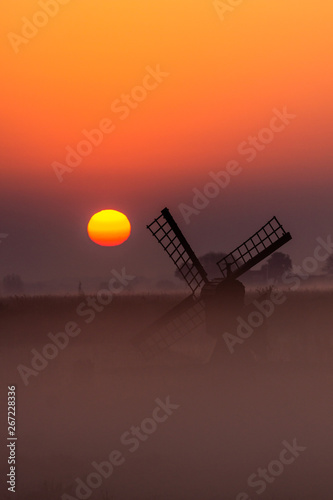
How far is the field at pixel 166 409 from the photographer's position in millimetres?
8820

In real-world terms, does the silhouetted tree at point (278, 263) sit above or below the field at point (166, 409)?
above

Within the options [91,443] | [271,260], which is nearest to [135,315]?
[91,443]

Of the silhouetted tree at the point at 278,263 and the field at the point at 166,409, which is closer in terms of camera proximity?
the field at the point at 166,409

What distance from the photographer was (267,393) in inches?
542

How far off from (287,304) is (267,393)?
6.20 meters

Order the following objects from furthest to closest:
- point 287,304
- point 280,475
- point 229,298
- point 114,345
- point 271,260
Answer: point 271,260 → point 287,304 → point 114,345 → point 229,298 → point 280,475

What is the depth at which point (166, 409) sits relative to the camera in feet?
37.4

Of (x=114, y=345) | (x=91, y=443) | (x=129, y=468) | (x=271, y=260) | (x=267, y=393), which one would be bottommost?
(x=129, y=468)

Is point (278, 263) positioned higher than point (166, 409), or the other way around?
point (278, 263)

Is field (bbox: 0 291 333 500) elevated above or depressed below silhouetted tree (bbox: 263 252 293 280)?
below

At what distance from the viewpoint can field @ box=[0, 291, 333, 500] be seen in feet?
28.9

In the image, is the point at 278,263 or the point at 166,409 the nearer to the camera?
the point at 166,409

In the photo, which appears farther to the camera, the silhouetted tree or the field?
the silhouetted tree

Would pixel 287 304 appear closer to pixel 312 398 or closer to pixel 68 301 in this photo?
pixel 312 398
